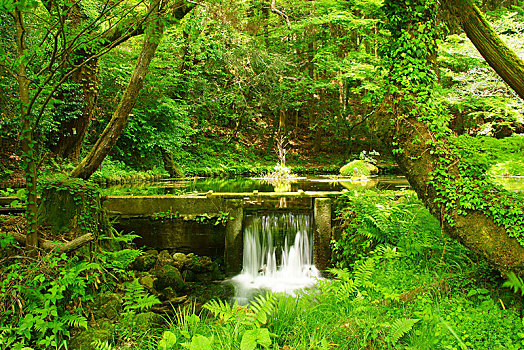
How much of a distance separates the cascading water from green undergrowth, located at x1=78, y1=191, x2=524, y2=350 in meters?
1.75

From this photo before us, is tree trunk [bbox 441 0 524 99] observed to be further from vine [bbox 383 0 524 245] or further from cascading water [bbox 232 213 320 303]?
cascading water [bbox 232 213 320 303]

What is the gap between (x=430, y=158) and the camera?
3.27 metres

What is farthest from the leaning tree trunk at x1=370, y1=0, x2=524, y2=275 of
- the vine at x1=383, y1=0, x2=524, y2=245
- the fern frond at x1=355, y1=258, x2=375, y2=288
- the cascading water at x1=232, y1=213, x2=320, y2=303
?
the cascading water at x1=232, y1=213, x2=320, y2=303

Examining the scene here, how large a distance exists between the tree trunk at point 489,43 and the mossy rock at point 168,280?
498 cm

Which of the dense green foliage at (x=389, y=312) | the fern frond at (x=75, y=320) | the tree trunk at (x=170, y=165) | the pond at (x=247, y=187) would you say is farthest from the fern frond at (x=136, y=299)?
the tree trunk at (x=170, y=165)

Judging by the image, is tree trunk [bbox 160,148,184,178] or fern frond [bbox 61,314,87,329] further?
Answer: tree trunk [bbox 160,148,184,178]

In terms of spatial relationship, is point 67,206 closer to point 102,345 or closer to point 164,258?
point 102,345

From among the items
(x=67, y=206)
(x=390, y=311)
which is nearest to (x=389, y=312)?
(x=390, y=311)

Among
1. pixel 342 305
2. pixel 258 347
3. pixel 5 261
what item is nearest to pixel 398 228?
pixel 342 305

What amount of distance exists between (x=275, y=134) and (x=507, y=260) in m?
19.1

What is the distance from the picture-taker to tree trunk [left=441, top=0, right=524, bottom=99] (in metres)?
3.62

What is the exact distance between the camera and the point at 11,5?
2.21m

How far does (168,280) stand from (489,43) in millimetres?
5139

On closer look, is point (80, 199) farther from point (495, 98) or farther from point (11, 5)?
point (495, 98)
